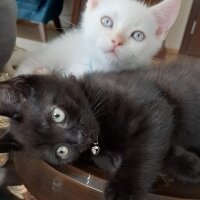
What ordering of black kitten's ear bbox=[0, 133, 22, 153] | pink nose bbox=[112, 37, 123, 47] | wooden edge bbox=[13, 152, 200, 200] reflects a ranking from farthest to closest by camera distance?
1. pink nose bbox=[112, 37, 123, 47]
2. black kitten's ear bbox=[0, 133, 22, 153]
3. wooden edge bbox=[13, 152, 200, 200]

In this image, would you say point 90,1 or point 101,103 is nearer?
point 101,103

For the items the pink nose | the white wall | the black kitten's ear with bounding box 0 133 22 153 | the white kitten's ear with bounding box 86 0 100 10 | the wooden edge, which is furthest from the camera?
the white wall

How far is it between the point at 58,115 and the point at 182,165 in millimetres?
216

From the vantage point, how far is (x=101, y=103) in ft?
2.06

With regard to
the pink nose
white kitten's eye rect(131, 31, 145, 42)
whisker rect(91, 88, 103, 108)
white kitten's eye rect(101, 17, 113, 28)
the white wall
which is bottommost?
the white wall

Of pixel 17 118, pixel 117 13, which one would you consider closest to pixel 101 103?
pixel 17 118

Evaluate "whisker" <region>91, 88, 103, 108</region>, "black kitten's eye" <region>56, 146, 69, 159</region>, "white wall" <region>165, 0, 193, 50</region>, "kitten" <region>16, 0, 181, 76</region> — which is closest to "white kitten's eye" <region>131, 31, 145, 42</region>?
"kitten" <region>16, 0, 181, 76</region>

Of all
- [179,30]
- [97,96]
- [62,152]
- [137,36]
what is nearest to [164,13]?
[137,36]

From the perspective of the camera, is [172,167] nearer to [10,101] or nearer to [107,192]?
[107,192]

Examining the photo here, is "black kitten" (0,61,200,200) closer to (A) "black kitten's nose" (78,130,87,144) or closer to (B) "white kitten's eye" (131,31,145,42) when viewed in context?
(A) "black kitten's nose" (78,130,87,144)

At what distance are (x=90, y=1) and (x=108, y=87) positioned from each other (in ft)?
1.35

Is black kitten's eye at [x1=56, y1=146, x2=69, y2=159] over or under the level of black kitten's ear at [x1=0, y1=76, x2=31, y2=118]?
under

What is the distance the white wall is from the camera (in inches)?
114

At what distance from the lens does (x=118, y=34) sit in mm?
860
